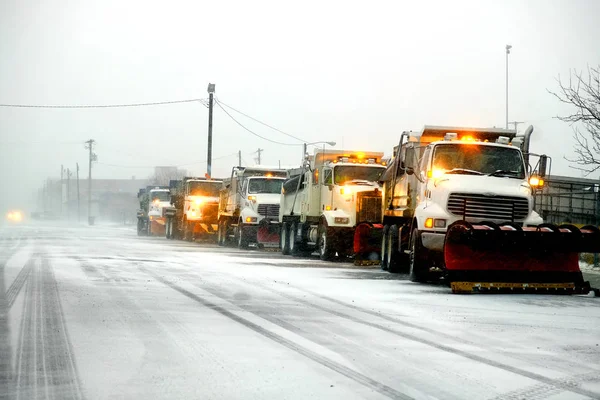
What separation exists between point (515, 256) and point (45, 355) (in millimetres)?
9558

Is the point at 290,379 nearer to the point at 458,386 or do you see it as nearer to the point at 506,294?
the point at 458,386

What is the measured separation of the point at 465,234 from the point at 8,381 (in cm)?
939

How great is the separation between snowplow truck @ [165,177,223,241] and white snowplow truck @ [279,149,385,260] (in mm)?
15420

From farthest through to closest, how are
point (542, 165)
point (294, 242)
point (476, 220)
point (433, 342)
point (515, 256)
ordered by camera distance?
1. point (294, 242)
2. point (542, 165)
3. point (476, 220)
4. point (515, 256)
5. point (433, 342)

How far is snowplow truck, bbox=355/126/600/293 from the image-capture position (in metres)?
15.3

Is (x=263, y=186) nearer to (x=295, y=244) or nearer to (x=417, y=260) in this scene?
(x=295, y=244)

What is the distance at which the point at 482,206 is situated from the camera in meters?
16.8

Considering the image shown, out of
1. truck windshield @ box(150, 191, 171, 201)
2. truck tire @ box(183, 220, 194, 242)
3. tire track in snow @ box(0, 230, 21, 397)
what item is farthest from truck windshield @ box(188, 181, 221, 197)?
tire track in snow @ box(0, 230, 21, 397)

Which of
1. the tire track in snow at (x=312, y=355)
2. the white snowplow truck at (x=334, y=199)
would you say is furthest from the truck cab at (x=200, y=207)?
the tire track in snow at (x=312, y=355)

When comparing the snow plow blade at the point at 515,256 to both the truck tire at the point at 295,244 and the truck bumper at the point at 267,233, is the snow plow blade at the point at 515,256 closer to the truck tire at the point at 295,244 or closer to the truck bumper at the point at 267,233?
the truck tire at the point at 295,244

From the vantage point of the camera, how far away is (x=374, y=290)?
621 inches

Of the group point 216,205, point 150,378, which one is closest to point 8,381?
point 150,378

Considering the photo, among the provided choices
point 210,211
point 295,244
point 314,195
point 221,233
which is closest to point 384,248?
point 314,195

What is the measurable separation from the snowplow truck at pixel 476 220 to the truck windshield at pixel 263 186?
15.4m
